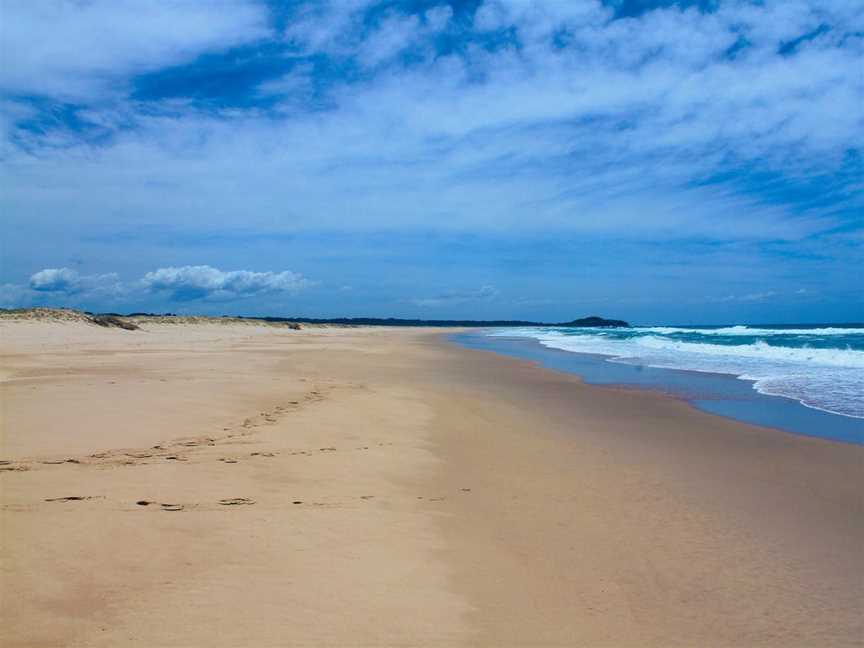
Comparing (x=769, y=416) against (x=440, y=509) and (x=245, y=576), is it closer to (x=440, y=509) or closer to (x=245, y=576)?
(x=440, y=509)

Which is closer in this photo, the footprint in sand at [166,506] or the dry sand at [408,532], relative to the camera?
the dry sand at [408,532]

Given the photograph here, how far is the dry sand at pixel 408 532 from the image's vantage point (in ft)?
11.1

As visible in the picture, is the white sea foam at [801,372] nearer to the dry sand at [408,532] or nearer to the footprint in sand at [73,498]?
the dry sand at [408,532]

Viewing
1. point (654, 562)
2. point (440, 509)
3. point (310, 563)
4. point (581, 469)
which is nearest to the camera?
point (310, 563)

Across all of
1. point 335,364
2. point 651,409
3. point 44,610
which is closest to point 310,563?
point 44,610

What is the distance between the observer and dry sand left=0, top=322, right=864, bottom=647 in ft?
11.1

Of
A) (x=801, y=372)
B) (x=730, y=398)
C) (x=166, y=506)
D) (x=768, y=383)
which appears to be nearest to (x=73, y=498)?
(x=166, y=506)

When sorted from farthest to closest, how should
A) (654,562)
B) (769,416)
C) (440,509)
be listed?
(769,416), (440,509), (654,562)

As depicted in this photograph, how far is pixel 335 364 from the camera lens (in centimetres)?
2234

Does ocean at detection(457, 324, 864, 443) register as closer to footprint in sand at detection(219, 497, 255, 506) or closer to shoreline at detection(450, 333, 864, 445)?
shoreline at detection(450, 333, 864, 445)

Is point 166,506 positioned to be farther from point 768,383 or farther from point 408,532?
point 768,383

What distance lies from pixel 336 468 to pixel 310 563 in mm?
2593

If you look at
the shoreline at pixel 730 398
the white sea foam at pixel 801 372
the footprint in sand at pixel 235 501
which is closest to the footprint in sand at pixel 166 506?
the footprint in sand at pixel 235 501

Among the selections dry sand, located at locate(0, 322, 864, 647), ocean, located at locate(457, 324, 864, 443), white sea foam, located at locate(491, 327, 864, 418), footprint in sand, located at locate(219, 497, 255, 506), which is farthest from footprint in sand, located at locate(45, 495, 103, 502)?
white sea foam, located at locate(491, 327, 864, 418)
